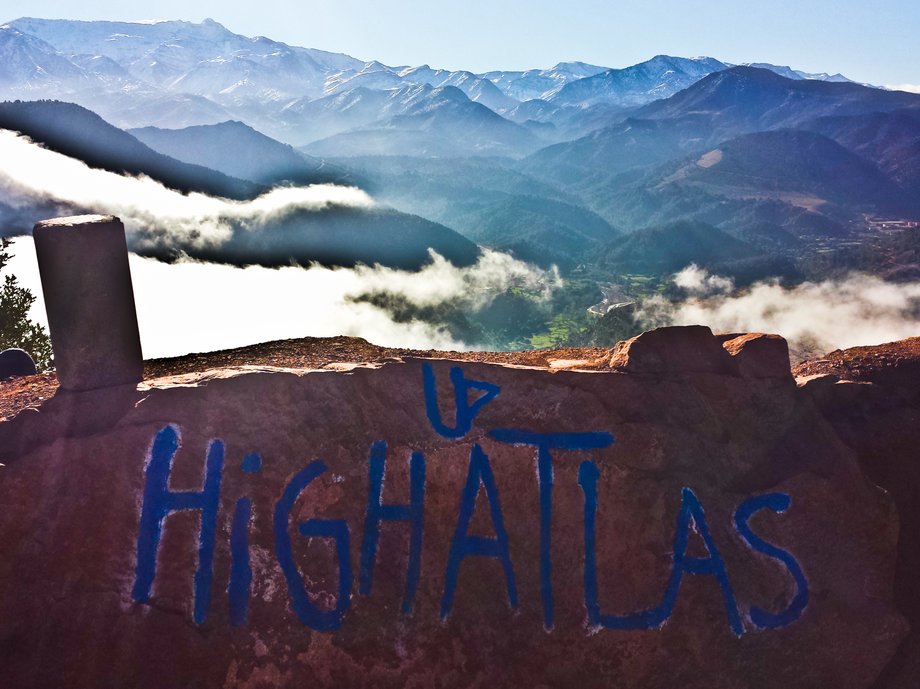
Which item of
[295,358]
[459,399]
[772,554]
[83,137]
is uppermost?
[83,137]

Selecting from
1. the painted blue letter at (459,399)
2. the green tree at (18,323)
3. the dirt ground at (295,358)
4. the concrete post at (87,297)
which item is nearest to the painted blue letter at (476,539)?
the painted blue letter at (459,399)

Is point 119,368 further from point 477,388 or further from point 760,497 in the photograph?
point 760,497

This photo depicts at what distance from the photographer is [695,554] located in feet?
29.7

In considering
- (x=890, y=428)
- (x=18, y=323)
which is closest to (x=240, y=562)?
(x=890, y=428)

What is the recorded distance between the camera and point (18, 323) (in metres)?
31.6

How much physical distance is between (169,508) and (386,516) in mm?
2657

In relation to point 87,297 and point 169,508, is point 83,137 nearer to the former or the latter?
point 87,297

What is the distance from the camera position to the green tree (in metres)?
30.9

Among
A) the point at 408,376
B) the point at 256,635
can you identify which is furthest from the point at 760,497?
the point at 256,635

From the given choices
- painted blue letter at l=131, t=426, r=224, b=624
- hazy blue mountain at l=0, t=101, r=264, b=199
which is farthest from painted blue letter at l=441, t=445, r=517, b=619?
hazy blue mountain at l=0, t=101, r=264, b=199

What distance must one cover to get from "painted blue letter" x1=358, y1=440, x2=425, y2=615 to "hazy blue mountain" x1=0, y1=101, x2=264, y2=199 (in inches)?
6184

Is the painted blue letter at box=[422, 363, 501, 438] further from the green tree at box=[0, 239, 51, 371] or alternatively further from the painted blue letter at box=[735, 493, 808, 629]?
the green tree at box=[0, 239, 51, 371]

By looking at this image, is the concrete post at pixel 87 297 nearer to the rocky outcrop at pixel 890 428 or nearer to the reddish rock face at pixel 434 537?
the reddish rock face at pixel 434 537

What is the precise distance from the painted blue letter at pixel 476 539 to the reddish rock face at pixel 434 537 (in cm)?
3
